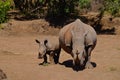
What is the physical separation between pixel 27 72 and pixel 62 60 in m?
3.76

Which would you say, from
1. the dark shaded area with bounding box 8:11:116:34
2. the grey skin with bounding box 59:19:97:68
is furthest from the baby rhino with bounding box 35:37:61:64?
the dark shaded area with bounding box 8:11:116:34

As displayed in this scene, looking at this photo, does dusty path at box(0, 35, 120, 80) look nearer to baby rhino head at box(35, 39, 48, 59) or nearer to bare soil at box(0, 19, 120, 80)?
bare soil at box(0, 19, 120, 80)

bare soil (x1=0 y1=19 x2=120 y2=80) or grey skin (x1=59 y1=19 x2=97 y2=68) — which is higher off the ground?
grey skin (x1=59 y1=19 x2=97 y2=68)

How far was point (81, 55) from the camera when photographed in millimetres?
13008

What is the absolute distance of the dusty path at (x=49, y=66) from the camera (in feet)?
41.9

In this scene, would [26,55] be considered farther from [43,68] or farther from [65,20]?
[65,20]

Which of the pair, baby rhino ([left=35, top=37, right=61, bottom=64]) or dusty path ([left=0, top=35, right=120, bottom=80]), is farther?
baby rhino ([left=35, top=37, right=61, bottom=64])

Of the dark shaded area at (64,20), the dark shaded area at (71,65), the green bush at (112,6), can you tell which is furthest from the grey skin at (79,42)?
the dark shaded area at (64,20)

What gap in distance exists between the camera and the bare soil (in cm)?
1277

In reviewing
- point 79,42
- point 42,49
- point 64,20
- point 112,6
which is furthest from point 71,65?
A: point 64,20

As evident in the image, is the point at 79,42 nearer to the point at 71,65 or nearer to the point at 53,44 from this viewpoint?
the point at 53,44

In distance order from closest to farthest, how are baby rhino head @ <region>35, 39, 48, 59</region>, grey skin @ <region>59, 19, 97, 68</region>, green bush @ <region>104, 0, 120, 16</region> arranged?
grey skin @ <region>59, 19, 97, 68</region> → baby rhino head @ <region>35, 39, 48, 59</region> → green bush @ <region>104, 0, 120, 16</region>

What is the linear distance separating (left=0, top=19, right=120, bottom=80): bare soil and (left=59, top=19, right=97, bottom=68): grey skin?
53 centimetres

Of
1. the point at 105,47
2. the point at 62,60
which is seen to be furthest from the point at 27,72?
the point at 105,47
